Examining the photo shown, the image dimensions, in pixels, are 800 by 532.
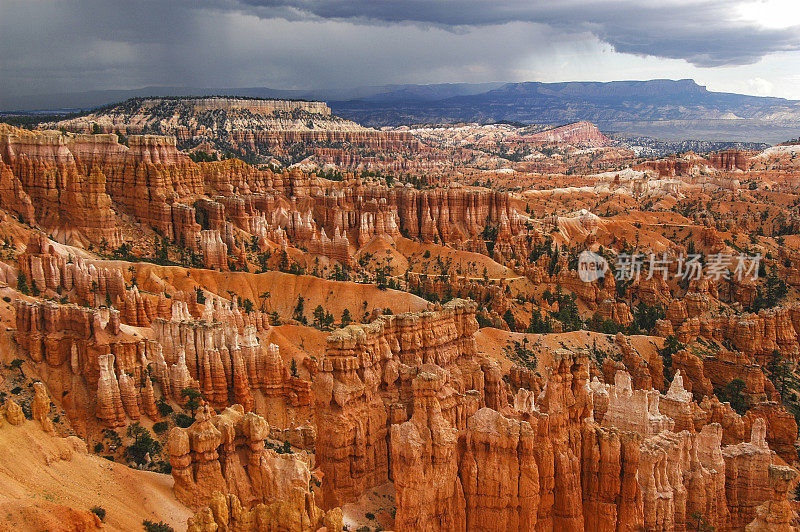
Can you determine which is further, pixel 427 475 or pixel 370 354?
pixel 370 354

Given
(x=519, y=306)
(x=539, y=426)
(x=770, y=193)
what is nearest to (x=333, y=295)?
(x=519, y=306)

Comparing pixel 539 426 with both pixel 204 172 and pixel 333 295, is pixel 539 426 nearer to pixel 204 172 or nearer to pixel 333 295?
pixel 333 295

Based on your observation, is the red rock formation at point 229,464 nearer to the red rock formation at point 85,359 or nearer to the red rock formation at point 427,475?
the red rock formation at point 427,475

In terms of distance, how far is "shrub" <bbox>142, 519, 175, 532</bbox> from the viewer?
20.4 metres

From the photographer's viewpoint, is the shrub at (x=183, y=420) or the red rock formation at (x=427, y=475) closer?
the red rock formation at (x=427, y=475)

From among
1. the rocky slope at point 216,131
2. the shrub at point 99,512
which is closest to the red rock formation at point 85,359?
the shrub at point 99,512

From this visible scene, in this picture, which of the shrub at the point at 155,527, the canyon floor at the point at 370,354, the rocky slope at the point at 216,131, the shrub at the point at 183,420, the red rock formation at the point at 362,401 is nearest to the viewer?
the shrub at the point at 155,527

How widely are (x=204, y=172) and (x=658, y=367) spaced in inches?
2137

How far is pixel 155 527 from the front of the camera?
810 inches

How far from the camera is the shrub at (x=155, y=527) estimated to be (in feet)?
67.1

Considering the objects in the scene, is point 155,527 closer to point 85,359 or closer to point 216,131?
point 85,359

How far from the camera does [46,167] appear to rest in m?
64.6

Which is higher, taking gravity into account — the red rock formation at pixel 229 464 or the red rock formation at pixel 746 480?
the red rock formation at pixel 229 464

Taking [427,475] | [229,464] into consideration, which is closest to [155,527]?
[229,464]
